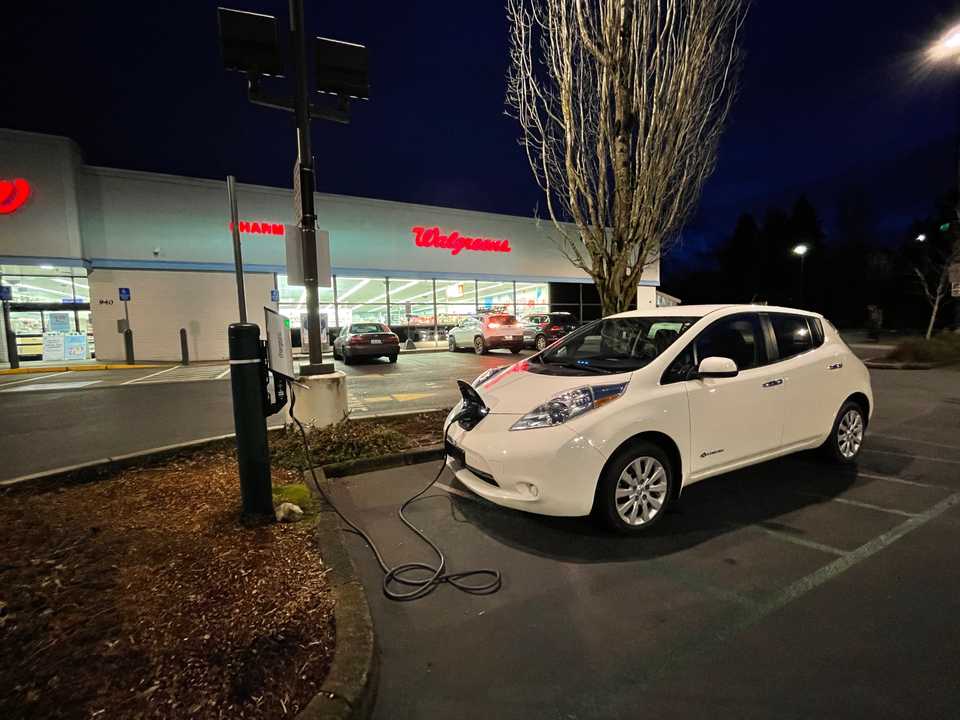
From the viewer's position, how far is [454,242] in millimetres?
24906

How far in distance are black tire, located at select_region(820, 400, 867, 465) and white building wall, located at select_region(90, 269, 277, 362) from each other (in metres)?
20.4

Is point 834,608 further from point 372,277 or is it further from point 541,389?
point 372,277

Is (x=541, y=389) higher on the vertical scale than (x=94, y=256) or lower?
lower

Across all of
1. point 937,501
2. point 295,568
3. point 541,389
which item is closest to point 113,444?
point 295,568

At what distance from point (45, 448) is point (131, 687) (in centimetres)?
594

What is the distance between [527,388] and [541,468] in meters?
0.77

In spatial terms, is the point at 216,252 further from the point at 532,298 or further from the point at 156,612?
the point at 156,612

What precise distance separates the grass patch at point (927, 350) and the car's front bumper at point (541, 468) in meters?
15.4

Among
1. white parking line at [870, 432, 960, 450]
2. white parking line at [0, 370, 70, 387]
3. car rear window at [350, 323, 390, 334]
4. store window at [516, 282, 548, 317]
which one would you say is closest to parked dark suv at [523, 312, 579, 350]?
car rear window at [350, 323, 390, 334]

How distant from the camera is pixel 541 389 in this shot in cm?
373

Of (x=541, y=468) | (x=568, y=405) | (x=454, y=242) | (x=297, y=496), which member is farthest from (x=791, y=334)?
(x=454, y=242)

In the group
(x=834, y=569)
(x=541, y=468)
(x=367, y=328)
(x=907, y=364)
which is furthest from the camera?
(x=367, y=328)

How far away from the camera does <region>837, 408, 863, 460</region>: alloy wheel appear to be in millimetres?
4859

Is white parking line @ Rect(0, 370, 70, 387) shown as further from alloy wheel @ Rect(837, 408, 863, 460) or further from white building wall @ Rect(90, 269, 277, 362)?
alloy wheel @ Rect(837, 408, 863, 460)
